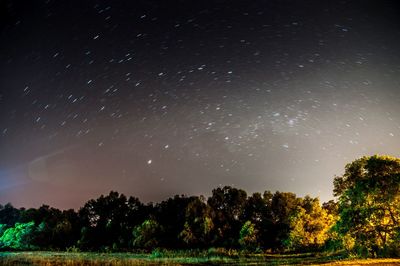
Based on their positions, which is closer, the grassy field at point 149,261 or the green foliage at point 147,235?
the grassy field at point 149,261

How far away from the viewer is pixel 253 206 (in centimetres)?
9138

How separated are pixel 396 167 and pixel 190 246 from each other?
184 feet

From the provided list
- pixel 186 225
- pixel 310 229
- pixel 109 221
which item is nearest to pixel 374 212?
pixel 310 229

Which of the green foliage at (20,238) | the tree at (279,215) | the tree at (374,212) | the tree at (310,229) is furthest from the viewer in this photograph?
the green foliage at (20,238)

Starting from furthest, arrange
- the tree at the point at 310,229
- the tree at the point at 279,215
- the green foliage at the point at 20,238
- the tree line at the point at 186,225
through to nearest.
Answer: the green foliage at the point at 20,238, the tree at the point at 279,215, the tree line at the point at 186,225, the tree at the point at 310,229

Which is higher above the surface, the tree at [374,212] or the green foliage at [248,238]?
the tree at [374,212]

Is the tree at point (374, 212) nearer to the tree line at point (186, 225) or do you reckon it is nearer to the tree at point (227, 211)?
the tree line at point (186, 225)

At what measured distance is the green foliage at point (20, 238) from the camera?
272 ft

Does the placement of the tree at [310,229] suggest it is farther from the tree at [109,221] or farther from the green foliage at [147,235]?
the tree at [109,221]

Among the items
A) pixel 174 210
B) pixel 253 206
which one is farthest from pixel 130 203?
pixel 253 206

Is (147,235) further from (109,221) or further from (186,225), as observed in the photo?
(109,221)

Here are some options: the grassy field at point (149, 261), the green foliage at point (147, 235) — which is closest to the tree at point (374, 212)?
the grassy field at point (149, 261)

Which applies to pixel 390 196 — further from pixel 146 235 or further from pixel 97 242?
pixel 97 242

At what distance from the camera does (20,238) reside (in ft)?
273
